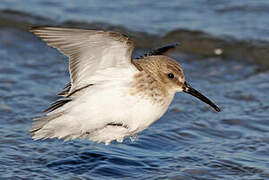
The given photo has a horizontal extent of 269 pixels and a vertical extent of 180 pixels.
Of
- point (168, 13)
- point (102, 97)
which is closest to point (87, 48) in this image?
point (102, 97)

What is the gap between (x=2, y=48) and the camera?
375 inches

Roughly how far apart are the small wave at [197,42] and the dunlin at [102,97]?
408cm

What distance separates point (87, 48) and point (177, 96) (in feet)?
9.67

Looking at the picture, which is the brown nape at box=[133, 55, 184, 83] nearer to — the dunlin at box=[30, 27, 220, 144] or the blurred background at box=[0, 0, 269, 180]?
the dunlin at box=[30, 27, 220, 144]

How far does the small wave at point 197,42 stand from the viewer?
30.7ft

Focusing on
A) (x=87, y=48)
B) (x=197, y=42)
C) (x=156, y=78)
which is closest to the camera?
(x=87, y=48)

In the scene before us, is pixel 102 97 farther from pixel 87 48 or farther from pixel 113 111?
pixel 87 48

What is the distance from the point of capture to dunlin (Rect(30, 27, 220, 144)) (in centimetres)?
527

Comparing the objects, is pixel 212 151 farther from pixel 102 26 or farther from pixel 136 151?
pixel 102 26

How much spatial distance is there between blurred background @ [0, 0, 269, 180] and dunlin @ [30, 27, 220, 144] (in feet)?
1.71

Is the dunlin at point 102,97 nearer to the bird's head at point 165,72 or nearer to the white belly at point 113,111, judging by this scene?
the white belly at point 113,111

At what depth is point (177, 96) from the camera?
7.95 meters

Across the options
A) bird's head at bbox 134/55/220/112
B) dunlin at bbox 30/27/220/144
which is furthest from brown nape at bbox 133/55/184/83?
dunlin at bbox 30/27/220/144

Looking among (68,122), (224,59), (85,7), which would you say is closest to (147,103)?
(68,122)
